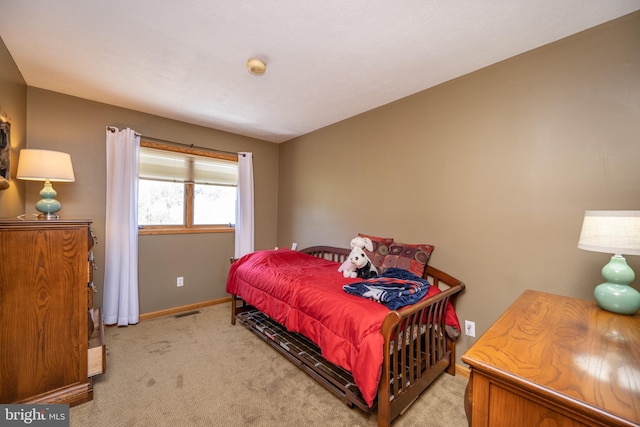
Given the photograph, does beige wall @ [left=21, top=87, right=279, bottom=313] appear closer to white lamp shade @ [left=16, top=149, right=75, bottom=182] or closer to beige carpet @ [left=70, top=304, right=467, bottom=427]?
white lamp shade @ [left=16, top=149, right=75, bottom=182]

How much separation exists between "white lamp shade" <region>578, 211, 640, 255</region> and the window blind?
3554 millimetres

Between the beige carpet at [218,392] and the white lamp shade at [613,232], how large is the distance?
1248mm

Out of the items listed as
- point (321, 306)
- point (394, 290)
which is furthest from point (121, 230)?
point (394, 290)

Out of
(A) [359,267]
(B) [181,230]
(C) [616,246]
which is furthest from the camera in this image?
(B) [181,230]

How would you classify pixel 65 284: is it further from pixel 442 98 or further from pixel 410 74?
pixel 442 98

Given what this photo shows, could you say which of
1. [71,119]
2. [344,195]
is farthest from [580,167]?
[71,119]

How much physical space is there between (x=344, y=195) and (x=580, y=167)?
6.60 ft

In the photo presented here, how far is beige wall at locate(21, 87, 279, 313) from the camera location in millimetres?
2533

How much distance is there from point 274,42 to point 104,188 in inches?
96.0

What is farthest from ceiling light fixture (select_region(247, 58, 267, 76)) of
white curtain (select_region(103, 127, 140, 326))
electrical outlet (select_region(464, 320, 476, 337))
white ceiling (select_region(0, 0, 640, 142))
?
electrical outlet (select_region(464, 320, 476, 337))

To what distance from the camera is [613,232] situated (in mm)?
1144

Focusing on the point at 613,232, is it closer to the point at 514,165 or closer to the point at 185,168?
the point at 514,165

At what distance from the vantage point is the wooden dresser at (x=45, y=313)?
1516mm

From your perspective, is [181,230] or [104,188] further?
[181,230]
